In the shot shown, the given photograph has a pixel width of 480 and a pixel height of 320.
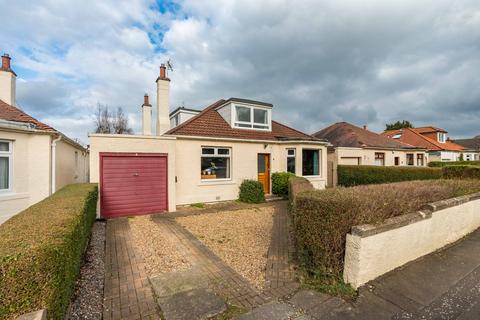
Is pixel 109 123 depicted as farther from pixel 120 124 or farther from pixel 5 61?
pixel 5 61

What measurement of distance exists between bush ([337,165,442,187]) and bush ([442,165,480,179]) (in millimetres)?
2318

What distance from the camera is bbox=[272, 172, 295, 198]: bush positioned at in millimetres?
12555

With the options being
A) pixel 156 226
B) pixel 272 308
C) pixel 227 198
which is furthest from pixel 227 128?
pixel 272 308

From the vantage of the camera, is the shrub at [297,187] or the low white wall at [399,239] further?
the shrub at [297,187]

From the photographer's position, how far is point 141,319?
3080 mm

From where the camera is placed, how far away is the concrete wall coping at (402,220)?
11.1 ft

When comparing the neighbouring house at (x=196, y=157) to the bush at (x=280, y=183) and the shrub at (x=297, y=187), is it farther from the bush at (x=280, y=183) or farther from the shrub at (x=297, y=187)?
the shrub at (x=297, y=187)

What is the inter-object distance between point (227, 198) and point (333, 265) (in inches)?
333

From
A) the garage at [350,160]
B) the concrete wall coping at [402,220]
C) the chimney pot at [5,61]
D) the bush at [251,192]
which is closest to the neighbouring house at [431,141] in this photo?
the garage at [350,160]

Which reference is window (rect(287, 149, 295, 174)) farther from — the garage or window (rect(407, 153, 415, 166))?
window (rect(407, 153, 415, 166))

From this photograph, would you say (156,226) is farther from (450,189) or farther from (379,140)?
(379,140)

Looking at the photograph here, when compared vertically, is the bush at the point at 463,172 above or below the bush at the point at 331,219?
above

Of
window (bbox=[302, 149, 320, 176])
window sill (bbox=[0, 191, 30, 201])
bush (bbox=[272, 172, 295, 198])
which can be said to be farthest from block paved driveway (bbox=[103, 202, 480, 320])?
window (bbox=[302, 149, 320, 176])

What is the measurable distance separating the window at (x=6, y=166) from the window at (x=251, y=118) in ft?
31.0
